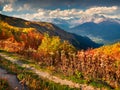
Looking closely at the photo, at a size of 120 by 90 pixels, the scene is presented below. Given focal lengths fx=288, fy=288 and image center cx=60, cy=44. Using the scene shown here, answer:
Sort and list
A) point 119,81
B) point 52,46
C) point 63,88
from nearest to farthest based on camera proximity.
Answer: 1. point 63,88
2. point 119,81
3. point 52,46

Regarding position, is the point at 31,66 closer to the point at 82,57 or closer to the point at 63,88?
the point at 82,57

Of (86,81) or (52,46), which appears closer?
(86,81)

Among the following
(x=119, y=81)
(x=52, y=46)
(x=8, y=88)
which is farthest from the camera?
(x=52, y=46)

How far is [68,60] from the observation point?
48.0 metres

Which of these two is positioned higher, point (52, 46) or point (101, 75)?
point (52, 46)

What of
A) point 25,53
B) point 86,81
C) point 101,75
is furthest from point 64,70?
point 25,53

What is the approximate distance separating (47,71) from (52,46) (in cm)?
4843

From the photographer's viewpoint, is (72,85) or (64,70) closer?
(72,85)

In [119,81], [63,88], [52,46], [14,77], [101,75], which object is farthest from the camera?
[52,46]

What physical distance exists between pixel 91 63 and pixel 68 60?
4681 mm

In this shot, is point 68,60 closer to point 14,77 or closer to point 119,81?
point 119,81

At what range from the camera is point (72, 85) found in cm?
3284

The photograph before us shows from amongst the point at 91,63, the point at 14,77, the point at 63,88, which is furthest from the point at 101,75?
the point at 14,77

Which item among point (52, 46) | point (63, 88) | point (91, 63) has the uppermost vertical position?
point (52, 46)
